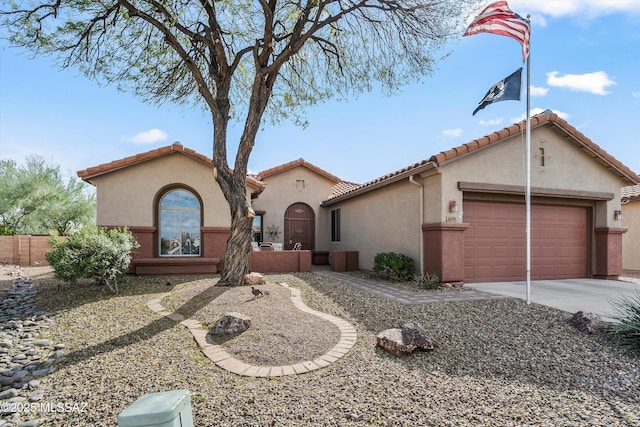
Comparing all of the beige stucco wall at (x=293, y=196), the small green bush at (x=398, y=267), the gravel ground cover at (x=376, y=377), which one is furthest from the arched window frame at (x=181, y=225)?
the small green bush at (x=398, y=267)

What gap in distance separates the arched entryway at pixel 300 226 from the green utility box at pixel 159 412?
45.8 feet

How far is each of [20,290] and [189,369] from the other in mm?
7588

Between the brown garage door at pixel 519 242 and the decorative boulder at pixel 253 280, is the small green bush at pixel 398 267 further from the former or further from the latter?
the decorative boulder at pixel 253 280

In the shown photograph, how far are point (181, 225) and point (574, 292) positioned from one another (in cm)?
1174

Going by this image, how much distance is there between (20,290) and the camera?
8164 millimetres

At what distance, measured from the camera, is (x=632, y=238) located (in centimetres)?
1372

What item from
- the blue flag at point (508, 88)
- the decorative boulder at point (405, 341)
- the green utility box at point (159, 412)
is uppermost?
the blue flag at point (508, 88)

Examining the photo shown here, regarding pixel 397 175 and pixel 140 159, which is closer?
pixel 397 175

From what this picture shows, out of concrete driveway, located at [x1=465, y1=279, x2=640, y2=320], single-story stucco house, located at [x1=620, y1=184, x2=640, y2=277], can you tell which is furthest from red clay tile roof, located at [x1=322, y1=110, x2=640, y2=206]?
single-story stucco house, located at [x1=620, y1=184, x2=640, y2=277]

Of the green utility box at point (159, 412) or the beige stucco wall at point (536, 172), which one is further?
the beige stucco wall at point (536, 172)

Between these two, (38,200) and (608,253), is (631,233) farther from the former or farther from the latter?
(38,200)

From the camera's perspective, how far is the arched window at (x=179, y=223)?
11031mm

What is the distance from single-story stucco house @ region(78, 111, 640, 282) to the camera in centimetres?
898

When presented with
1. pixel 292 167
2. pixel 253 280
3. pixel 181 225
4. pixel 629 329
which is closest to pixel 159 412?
pixel 629 329
